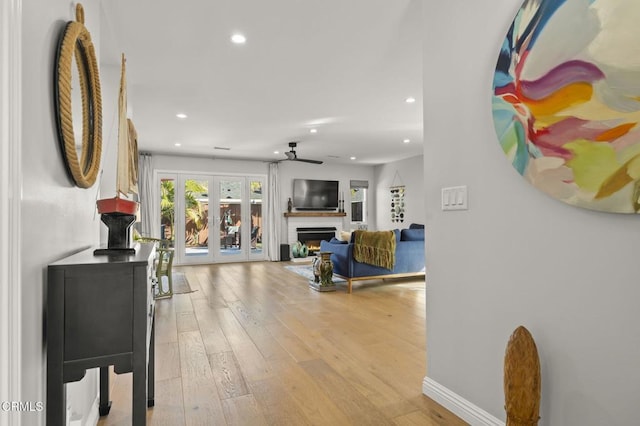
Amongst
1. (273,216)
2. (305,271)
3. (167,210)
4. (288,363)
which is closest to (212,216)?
(167,210)

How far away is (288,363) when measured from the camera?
8.19ft

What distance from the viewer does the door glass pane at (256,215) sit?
8398 mm

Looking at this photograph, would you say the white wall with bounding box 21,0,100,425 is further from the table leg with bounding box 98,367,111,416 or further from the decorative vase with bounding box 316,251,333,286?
the decorative vase with bounding box 316,251,333,286

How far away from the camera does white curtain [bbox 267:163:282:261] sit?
27.5 ft

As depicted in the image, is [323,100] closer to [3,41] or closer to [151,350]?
[151,350]

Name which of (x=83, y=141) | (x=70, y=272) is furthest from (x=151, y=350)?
(x=83, y=141)

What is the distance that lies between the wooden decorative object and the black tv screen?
755cm

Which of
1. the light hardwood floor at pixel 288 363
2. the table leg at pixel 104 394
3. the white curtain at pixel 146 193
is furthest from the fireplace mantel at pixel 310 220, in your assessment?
the table leg at pixel 104 394

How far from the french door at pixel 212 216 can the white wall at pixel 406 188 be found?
321 centimetres

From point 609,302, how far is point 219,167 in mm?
7766

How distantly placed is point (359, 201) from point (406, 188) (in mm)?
1569

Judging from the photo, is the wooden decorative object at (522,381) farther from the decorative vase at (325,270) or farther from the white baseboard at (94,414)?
the decorative vase at (325,270)

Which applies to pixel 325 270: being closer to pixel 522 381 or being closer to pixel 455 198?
pixel 455 198

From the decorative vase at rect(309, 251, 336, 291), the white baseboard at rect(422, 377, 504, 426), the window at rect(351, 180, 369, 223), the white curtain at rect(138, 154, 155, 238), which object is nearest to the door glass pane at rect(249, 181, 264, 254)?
the white curtain at rect(138, 154, 155, 238)
